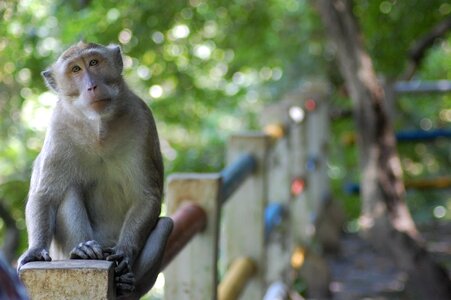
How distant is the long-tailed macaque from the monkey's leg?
0.18ft

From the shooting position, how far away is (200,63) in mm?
7645

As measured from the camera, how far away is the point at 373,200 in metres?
6.91

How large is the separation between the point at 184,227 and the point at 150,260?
0.25 meters

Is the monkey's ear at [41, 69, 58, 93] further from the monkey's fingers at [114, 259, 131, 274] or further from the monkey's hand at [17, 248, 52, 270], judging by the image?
the monkey's fingers at [114, 259, 131, 274]

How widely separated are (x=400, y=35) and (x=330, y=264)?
2.22 m

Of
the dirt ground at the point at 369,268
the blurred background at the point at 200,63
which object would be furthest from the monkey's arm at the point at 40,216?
the dirt ground at the point at 369,268

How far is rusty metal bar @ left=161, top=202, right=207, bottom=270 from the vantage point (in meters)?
2.76

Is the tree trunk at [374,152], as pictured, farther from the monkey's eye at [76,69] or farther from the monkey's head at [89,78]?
the monkey's eye at [76,69]

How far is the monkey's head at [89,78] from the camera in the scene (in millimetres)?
2988

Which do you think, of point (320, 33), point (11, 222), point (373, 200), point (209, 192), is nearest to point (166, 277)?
point (209, 192)

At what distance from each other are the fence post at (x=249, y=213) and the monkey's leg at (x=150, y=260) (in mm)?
1408

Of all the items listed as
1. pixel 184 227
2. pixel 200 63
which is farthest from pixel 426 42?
pixel 184 227

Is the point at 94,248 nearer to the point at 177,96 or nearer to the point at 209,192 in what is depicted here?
the point at 209,192

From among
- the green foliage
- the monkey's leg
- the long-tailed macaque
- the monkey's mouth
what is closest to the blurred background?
the green foliage
